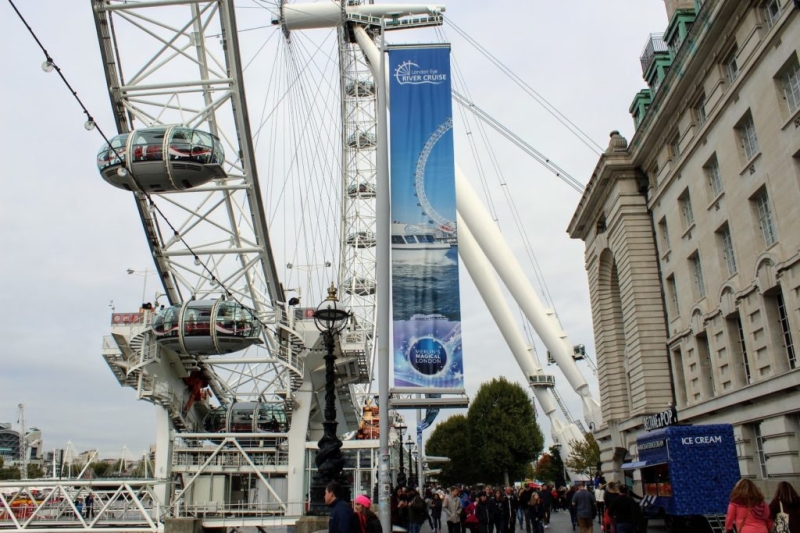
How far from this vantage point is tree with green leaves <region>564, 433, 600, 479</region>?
58719 millimetres

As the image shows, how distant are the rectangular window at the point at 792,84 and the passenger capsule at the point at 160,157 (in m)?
24.3

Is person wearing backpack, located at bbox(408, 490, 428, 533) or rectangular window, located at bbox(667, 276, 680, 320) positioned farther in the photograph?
rectangular window, located at bbox(667, 276, 680, 320)

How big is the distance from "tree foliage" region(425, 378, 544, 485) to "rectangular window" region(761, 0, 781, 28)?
60.5 meters

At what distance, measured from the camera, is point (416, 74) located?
21125mm

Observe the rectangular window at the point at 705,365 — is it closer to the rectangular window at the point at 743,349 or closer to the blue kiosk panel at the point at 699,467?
the rectangular window at the point at 743,349

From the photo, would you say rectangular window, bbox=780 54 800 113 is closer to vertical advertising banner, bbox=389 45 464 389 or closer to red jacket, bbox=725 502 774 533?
vertical advertising banner, bbox=389 45 464 389

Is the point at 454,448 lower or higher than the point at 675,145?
lower

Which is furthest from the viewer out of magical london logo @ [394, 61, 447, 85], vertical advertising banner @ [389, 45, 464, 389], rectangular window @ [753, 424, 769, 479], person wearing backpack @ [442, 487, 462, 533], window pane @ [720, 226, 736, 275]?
window pane @ [720, 226, 736, 275]

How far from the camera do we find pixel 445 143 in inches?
840

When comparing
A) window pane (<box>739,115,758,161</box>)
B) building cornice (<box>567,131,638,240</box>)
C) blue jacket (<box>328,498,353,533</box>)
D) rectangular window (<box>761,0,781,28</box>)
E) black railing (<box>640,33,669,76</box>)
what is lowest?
blue jacket (<box>328,498,353,533</box>)

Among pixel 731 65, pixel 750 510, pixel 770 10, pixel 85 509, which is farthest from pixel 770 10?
pixel 85 509

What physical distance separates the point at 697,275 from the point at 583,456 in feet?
121

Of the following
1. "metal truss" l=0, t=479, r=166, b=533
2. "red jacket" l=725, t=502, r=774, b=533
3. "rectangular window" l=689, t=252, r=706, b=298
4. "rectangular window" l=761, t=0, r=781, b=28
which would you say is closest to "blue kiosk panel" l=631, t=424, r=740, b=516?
"rectangular window" l=689, t=252, r=706, b=298

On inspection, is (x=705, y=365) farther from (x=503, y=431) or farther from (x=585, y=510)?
(x=503, y=431)
